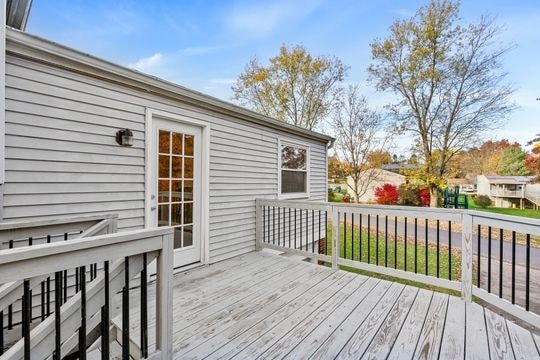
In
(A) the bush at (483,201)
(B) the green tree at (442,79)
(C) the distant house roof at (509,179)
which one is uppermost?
(B) the green tree at (442,79)

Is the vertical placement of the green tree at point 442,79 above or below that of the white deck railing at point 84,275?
above

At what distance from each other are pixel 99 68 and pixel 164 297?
8.10 ft

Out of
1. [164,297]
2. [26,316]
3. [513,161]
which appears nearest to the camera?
[26,316]

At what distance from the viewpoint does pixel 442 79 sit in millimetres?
12094

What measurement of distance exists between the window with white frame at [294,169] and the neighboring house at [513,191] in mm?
22987

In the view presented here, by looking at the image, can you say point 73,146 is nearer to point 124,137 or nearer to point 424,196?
point 124,137

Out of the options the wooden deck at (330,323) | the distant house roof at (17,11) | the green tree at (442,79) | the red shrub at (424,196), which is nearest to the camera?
the wooden deck at (330,323)

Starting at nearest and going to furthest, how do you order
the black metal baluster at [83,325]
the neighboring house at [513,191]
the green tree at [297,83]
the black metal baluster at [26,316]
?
the black metal baluster at [26,316] < the black metal baluster at [83,325] < the green tree at [297,83] < the neighboring house at [513,191]

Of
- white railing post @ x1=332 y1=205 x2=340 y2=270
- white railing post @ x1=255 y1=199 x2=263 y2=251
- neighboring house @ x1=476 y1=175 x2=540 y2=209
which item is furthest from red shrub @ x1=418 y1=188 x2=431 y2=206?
white railing post @ x1=332 y1=205 x2=340 y2=270

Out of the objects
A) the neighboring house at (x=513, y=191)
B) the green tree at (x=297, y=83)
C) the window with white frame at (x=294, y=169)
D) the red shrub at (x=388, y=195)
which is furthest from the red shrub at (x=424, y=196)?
the window with white frame at (x=294, y=169)

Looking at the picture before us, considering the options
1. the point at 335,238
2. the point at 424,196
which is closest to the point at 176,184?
the point at 335,238

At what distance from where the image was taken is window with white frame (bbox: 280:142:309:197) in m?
5.59

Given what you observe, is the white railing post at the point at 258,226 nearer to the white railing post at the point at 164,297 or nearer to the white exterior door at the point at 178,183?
the white exterior door at the point at 178,183

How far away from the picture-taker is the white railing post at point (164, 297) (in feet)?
4.67
